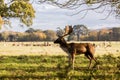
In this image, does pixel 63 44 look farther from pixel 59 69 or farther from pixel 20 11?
pixel 20 11

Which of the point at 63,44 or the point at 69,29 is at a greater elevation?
the point at 69,29

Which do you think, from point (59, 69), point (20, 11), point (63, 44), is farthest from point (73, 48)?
point (20, 11)

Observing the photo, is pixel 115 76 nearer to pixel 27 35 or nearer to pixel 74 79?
pixel 74 79

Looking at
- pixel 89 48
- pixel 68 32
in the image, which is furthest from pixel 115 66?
pixel 89 48

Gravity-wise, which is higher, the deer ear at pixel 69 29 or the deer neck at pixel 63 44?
the deer ear at pixel 69 29

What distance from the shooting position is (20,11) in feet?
150

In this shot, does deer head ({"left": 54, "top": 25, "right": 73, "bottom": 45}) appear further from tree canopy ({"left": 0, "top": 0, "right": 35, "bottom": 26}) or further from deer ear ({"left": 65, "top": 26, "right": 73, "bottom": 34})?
tree canopy ({"left": 0, "top": 0, "right": 35, "bottom": 26})

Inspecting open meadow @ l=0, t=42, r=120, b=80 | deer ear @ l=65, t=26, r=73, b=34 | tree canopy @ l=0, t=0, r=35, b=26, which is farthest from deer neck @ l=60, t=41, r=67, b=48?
tree canopy @ l=0, t=0, r=35, b=26

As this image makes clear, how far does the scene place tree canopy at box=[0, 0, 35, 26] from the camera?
45.3 m

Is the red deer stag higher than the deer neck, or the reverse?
the deer neck

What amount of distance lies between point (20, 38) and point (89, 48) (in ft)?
274

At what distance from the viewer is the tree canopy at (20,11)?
149 feet

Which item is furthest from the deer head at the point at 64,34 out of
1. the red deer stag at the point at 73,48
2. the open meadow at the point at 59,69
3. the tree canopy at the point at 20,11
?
the tree canopy at the point at 20,11

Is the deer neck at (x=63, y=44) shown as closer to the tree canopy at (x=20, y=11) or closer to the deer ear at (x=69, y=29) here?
the deer ear at (x=69, y=29)
